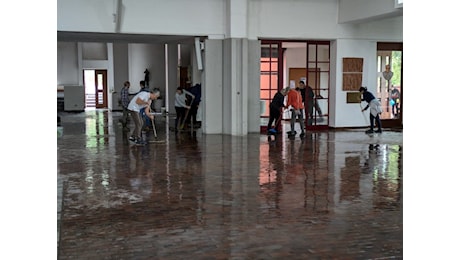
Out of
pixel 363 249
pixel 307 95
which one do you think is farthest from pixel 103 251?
pixel 307 95

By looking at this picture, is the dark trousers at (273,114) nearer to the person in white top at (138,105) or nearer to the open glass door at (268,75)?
the open glass door at (268,75)

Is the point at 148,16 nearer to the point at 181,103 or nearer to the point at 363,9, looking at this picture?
the point at 181,103

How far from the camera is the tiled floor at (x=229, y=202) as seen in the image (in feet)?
16.3

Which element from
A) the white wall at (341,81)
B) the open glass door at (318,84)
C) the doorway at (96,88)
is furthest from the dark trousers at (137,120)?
the doorway at (96,88)

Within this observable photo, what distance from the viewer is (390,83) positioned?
701 inches

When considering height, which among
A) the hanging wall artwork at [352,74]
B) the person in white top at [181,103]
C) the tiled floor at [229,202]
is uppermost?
the hanging wall artwork at [352,74]

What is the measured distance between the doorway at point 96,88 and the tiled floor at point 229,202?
21679 millimetres

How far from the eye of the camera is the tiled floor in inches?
195

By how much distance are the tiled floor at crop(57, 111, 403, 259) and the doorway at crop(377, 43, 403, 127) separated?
5.48 m

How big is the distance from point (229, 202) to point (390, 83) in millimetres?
12420

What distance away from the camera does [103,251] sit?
4824 millimetres

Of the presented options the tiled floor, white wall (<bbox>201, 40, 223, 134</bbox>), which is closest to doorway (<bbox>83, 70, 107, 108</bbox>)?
white wall (<bbox>201, 40, 223, 134</bbox>)

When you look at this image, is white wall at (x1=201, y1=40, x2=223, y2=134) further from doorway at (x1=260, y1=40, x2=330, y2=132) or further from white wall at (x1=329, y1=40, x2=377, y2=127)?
white wall at (x1=329, y1=40, x2=377, y2=127)
